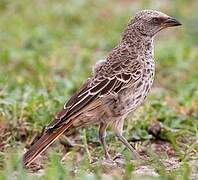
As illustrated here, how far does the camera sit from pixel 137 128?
8.24 meters

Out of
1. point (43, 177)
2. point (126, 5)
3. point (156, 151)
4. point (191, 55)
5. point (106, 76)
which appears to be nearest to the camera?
point (43, 177)

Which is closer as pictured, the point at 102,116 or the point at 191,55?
the point at 102,116

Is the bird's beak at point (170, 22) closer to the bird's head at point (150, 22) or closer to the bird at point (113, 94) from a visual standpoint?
the bird's head at point (150, 22)

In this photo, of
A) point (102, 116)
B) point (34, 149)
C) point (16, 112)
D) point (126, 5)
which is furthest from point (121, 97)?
point (126, 5)

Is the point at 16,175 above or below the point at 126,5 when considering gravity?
below

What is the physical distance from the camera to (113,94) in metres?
7.26

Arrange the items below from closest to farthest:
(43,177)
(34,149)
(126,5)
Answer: (43,177) → (34,149) → (126,5)

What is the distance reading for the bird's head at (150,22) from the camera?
7.64 m

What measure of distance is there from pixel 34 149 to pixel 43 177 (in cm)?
94

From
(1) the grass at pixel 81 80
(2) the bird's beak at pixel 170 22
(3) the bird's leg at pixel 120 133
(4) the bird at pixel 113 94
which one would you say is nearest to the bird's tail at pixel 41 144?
(4) the bird at pixel 113 94

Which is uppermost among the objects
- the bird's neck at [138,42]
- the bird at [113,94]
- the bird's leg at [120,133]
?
the bird's neck at [138,42]

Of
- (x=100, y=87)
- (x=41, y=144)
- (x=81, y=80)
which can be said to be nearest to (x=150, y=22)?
(x=100, y=87)

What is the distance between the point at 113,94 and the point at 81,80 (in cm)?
315

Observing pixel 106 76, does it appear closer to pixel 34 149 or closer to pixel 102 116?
pixel 102 116
